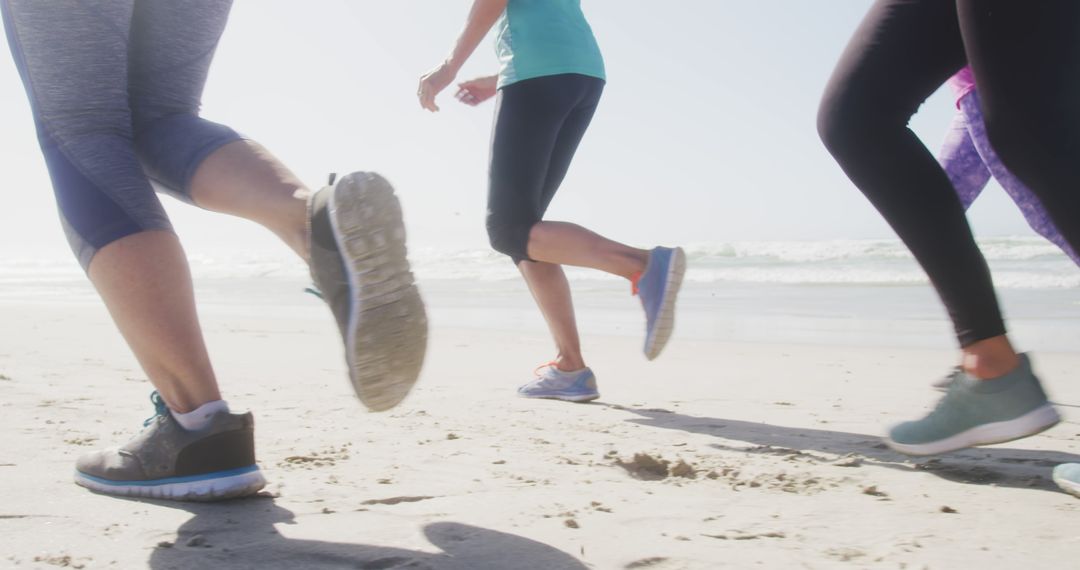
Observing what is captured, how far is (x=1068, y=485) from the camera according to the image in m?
1.60

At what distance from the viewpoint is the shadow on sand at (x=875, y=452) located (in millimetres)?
1791

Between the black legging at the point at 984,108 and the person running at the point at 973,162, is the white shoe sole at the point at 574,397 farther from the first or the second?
the black legging at the point at 984,108

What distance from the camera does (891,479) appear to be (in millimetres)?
1772

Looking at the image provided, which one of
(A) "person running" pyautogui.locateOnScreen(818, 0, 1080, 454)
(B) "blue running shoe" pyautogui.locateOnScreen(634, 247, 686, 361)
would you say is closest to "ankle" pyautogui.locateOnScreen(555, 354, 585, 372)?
(B) "blue running shoe" pyautogui.locateOnScreen(634, 247, 686, 361)

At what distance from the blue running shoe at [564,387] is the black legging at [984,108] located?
1.49 meters

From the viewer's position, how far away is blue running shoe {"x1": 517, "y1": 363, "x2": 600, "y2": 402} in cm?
308

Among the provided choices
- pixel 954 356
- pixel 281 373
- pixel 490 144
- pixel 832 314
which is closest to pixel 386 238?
pixel 490 144

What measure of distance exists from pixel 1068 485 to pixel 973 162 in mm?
1040

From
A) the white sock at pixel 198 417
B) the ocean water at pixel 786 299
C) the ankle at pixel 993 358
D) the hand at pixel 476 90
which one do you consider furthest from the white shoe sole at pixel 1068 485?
the ocean water at pixel 786 299

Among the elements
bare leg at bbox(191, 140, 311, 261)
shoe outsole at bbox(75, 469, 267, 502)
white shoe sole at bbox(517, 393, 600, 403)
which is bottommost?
shoe outsole at bbox(75, 469, 267, 502)

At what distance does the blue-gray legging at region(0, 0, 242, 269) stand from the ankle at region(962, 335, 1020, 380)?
1.47 meters

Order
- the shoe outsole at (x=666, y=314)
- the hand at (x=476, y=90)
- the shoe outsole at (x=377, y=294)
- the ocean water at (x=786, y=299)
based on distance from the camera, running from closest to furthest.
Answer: the shoe outsole at (x=377, y=294) → the shoe outsole at (x=666, y=314) → the hand at (x=476, y=90) → the ocean water at (x=786, y=299)

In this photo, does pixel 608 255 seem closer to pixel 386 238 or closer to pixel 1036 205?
pixel 1036 205

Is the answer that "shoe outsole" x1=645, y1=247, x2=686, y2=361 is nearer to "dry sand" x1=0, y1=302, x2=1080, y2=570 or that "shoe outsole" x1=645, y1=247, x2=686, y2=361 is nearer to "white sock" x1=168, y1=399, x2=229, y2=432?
"dry sand" x1=0, y1=302, x2=1080, y2=570
